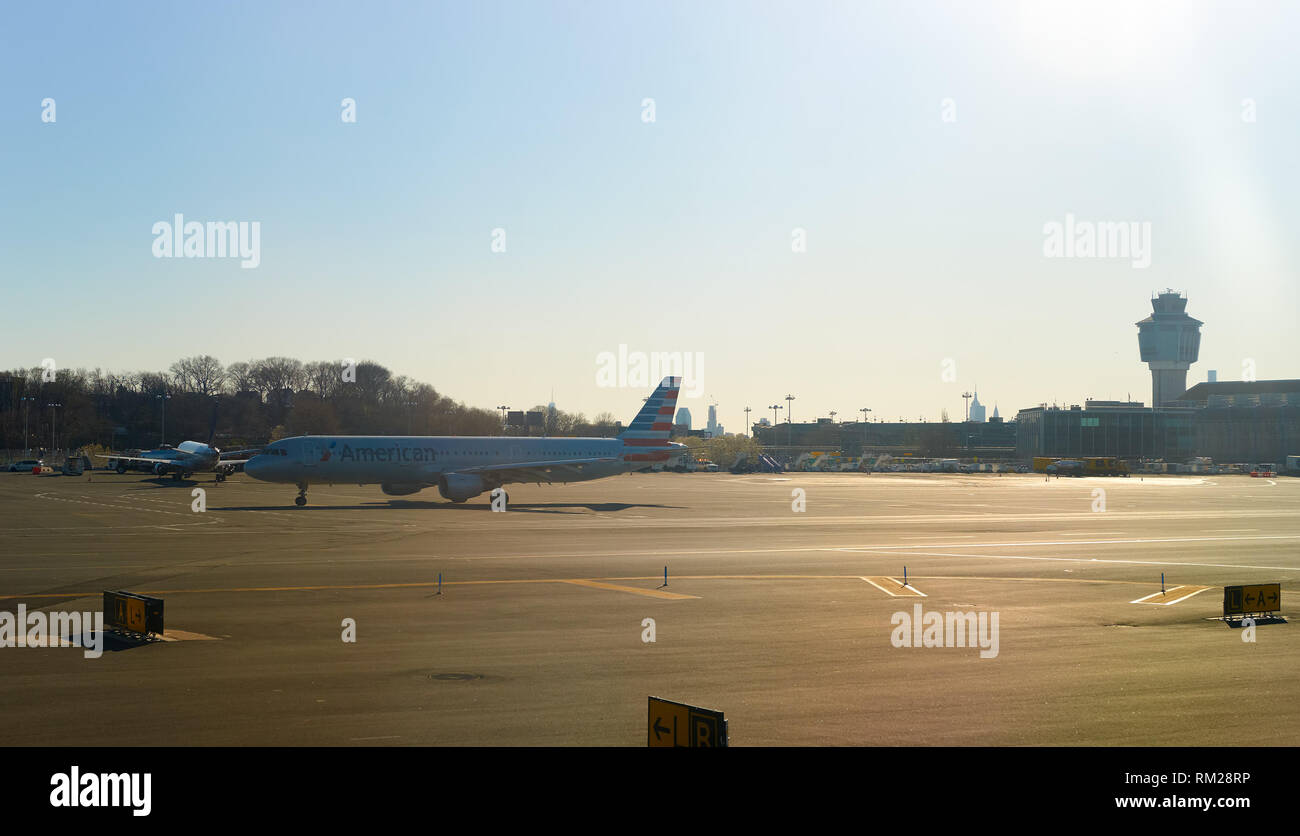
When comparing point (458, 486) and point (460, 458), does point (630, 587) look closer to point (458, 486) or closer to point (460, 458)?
point (458, 486)

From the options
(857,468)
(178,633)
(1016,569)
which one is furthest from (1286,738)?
(857,468)

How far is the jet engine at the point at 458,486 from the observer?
201ft

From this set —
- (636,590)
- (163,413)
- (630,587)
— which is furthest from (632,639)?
(163,413)

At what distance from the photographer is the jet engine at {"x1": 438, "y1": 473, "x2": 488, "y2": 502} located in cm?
6134

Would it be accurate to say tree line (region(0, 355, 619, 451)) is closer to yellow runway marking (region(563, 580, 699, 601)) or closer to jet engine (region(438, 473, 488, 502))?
jet engine (region(438, 473, 488, 502))

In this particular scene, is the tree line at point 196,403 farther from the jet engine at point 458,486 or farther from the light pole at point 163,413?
the jet engine at point 458,486

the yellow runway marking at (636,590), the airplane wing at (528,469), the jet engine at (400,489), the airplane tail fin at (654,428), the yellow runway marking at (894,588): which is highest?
the airplane tail fin at (654,428)

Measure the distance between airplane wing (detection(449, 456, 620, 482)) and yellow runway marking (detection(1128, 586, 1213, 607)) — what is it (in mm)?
43209

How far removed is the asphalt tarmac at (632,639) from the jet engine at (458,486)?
55.8 ft

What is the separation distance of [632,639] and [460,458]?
4750 cm

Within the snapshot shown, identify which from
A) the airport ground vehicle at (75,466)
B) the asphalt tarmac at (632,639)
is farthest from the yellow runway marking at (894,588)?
the airport ground vehicle at (75,466)

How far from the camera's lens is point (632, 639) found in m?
18.1
